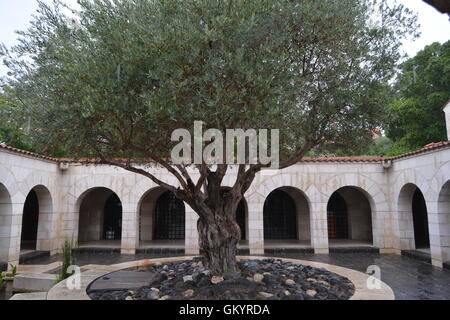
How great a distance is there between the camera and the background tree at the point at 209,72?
595 centimetres

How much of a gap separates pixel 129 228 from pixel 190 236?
3.00m

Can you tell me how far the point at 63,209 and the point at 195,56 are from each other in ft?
43.3

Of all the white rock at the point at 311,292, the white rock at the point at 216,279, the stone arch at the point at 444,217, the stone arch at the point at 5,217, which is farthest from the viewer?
the stone arch at the point at 5,217

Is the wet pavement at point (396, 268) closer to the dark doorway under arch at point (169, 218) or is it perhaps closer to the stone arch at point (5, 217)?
the stone arch at point (5, 217)

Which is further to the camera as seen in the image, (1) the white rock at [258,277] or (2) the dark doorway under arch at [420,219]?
(2) the dark doorway under arch at [420,219]

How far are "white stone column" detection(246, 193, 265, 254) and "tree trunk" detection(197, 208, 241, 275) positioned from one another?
7256 mm

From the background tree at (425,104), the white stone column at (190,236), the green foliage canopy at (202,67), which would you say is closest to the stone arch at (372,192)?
the white stone column at (190,236)

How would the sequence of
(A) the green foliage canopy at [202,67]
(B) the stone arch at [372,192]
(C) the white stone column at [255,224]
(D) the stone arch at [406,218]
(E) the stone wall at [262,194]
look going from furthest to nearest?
(B) the stone arch at [372,192], (C) the white stone column at [255,224], (E) the stone wall at [262,194], (D) the stone arch at [406,218], (A) the green foliage canopy at [202,67]

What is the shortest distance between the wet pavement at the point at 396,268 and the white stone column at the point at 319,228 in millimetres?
587

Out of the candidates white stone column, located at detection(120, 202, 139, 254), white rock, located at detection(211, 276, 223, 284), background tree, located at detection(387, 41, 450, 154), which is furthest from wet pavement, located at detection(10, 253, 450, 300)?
background tree, located at detection(387, 41, 450, 154)

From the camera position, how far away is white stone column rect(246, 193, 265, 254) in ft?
50.3

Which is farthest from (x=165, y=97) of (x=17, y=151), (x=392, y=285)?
(x=17, y=151)

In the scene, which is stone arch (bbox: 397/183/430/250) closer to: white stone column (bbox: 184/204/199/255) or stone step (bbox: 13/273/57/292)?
white stone column (bbox: 184/204/199/255)

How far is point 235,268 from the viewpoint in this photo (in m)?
8.22
